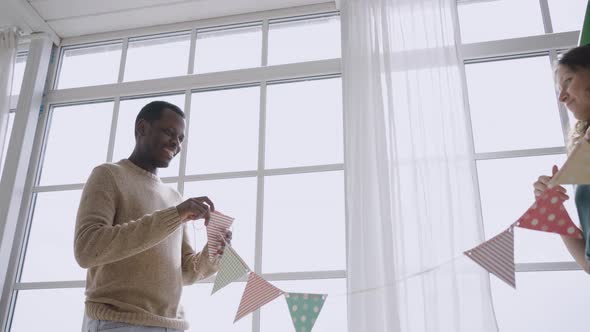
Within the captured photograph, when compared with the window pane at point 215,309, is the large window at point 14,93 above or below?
above

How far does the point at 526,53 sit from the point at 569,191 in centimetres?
69

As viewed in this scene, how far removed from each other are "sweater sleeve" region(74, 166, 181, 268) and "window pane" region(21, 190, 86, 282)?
1180 mm

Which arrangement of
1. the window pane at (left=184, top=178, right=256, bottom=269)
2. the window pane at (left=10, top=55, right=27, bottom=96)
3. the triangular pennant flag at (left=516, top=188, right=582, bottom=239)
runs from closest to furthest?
the triangular pennant flag at (left=516, top=188, right=582, bottom=239)
the window pane at (left=184, top=178, right=256, bottom=269)
the window pane at (left=10, top=55, right=27, bottom=96)

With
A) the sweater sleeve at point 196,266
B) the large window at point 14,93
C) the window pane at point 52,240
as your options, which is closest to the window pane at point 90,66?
the large window at point 14,93

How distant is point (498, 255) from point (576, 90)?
1.63 ft

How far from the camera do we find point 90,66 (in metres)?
3.09

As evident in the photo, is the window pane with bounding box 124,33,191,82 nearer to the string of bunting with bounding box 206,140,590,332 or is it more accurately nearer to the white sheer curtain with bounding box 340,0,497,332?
the white sheer curtain with bounding box 340,0,497,332

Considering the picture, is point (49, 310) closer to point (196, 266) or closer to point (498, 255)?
point (196, 266)

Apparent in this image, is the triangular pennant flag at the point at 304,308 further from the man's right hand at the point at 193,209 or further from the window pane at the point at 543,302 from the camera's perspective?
the window pane at the point at 543,302

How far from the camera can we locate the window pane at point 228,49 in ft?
9.39

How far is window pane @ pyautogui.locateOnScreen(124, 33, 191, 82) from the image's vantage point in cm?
295

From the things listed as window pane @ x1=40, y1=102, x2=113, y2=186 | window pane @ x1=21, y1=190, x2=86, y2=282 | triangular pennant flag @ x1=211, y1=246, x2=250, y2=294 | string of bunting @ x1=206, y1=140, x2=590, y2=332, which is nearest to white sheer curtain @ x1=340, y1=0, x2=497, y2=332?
string of bunting @ x1=206, y1=140, x2=590, y2=332

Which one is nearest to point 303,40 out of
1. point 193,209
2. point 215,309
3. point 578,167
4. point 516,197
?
point 516,197

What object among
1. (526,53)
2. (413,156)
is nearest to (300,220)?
(413,156)
